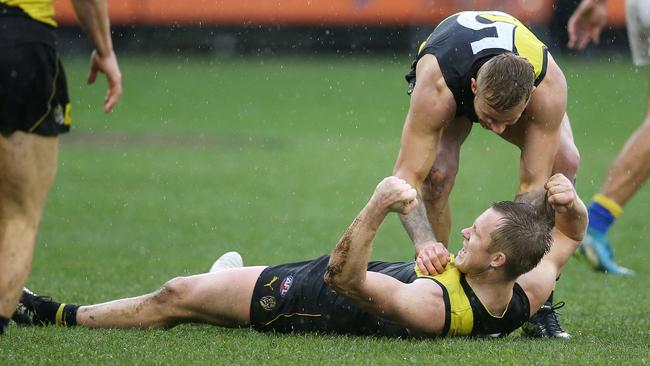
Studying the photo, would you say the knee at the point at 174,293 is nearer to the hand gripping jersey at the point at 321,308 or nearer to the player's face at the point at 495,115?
the hand gripping jersey at the point at 321,308

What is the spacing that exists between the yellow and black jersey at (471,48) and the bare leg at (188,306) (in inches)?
53.9

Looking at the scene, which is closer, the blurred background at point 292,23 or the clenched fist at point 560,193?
the clenched fist at point 560,193

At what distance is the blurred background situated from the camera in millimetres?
24750

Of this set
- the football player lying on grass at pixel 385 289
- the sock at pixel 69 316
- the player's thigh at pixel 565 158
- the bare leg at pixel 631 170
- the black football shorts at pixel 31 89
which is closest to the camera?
the black football shorts at pixel 31 89

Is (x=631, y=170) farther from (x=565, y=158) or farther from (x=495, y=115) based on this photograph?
(x=495, y=115)

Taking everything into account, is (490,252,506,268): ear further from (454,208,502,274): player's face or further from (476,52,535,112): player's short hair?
(476,52,535,112): player's short hair

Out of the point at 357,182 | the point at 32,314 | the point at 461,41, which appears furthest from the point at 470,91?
the point at 357,182

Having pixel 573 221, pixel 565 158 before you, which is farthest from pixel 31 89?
pixel 565 158

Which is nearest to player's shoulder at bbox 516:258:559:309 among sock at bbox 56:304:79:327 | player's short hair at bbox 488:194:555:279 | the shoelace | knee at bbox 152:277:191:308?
player's short hair at bbox 488:194:555:279

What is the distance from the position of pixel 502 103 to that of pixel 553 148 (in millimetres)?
615

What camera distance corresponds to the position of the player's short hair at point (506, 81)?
217 inches

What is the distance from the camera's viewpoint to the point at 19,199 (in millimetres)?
5055

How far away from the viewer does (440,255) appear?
5547 millimetres

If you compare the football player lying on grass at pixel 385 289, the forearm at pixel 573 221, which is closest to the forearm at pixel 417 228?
the football player lying on grass at pixel 385 289
